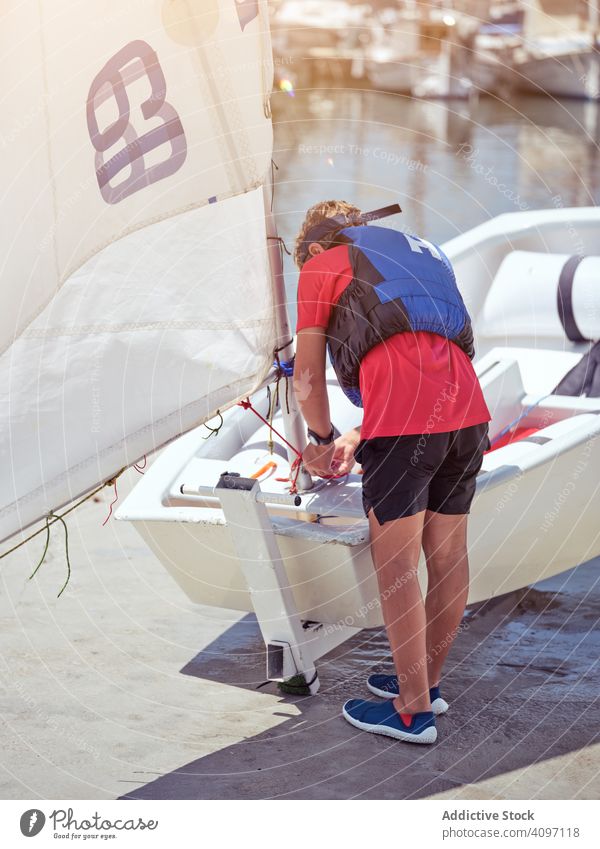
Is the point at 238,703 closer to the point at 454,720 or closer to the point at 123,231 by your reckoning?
the point at 454,720

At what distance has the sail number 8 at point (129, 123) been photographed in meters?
2.53

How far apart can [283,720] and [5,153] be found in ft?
5.02

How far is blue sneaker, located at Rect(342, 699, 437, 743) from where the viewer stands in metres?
2.90

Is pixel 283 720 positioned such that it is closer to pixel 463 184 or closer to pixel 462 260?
pixel 462 260

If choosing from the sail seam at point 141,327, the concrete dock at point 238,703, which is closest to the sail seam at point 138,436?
the sail seam at point 141,327

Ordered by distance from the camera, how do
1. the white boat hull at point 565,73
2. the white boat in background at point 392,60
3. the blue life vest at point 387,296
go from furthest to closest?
the white boat in background at point 392,60 < the white boat hull at point 565,73 < the blue life vest at point 387,296

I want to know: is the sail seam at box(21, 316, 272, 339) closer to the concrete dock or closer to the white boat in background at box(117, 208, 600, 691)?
the white boat in background at box(117, 208, 600, 691)

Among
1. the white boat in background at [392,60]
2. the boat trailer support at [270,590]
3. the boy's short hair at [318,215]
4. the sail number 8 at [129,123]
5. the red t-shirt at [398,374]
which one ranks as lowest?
the boat trailer support at [270,590]

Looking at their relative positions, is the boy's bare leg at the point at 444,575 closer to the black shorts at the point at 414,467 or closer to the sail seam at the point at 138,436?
the black shorts at the point at 414,467

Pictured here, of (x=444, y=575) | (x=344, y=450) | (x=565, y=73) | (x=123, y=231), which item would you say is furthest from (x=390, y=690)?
(x=565, y=73)

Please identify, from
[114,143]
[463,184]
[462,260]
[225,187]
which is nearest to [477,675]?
[225,187]

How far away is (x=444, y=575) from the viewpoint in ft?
9.68

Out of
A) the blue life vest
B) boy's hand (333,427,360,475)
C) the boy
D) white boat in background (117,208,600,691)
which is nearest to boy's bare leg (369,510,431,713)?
the boy

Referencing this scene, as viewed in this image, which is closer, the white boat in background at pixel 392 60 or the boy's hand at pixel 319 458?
the boy's hand at pixel 319 458
